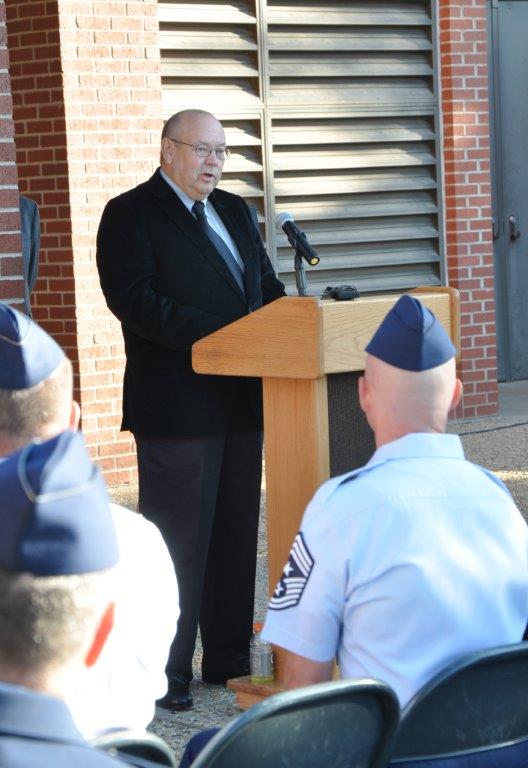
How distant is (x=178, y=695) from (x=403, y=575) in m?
2.38

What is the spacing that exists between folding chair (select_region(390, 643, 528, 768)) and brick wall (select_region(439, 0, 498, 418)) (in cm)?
780

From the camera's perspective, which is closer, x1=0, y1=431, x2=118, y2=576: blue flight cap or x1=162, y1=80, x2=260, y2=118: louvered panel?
x1=0, y1=431, x2=118, y2=576: blue flight cap

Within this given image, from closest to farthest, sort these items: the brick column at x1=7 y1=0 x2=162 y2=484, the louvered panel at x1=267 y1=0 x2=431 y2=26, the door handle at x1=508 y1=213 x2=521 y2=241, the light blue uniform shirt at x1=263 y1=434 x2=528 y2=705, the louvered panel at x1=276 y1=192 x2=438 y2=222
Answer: the light blue uniform shirt at x1=263 y1=434 x2=528 y2=705
the brick column at x1=7 y1=0 x2=162 y2=484
the louvered panel at x1=267 y1=0 x2=431 y2=26
the louvered panel at x1=276 y1=192 x2=438 y2=222
the door handle at x1=508 y1=213 x2=521 y2=241

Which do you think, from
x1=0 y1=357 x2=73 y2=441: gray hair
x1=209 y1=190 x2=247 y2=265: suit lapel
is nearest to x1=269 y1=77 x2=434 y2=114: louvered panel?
x1=209 y1=190 x2=247 y2=265: suit lapel

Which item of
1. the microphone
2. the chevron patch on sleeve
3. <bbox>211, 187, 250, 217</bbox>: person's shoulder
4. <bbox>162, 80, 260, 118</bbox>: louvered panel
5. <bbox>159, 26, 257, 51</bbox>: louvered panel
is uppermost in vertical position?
<bbox>159, 26, 257, 51</bbox>: louvered panel

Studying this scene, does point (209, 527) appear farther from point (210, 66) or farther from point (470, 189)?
point (470, 189)

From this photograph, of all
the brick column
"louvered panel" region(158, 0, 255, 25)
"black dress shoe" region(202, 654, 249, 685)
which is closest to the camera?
"black dress shoe" region(202, 654, 249, 685)

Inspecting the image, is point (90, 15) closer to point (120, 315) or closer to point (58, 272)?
point (58, 272)

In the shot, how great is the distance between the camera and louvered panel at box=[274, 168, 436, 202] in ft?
31.8

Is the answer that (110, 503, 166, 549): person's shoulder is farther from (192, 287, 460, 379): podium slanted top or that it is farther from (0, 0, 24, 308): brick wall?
(0, 0, 24, 308): brick wall

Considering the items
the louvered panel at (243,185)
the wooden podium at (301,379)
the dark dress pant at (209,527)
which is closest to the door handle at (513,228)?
the louvered panel at (243,185)

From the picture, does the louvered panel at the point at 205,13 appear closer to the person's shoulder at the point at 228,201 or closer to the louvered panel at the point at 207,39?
the louvered panel at the point at 207,39

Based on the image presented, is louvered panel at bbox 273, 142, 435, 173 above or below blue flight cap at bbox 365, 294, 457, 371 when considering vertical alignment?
above

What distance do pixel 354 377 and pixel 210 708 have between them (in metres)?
1.30
